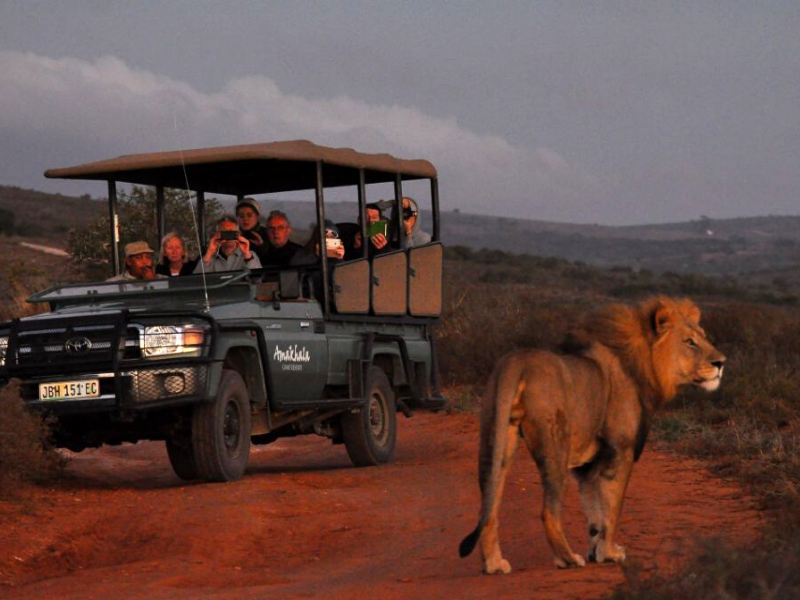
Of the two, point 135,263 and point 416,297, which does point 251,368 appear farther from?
point 416,297

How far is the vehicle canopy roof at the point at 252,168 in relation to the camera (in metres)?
12.3

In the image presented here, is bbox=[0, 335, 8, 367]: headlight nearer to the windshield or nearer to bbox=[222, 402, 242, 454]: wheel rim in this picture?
the windshield

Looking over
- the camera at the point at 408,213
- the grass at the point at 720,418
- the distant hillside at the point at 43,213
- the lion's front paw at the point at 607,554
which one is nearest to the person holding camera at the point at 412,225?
the camera at the point at 408,213

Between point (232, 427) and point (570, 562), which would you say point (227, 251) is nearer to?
point (232, 427)

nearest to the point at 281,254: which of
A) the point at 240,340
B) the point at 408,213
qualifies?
the point at 408,213

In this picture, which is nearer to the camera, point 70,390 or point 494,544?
point 494,544

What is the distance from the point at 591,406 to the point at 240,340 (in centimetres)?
419

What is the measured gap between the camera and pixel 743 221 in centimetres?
17812

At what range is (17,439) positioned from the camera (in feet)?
33.2

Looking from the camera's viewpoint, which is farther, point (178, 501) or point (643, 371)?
point (178, 501)

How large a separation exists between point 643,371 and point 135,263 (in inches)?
237

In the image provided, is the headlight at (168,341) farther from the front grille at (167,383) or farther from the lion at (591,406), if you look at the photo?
the lion at (591,406)

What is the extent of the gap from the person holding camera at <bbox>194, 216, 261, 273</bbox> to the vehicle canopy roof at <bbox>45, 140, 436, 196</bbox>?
606mm

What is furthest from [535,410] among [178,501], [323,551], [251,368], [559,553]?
[251,368]
